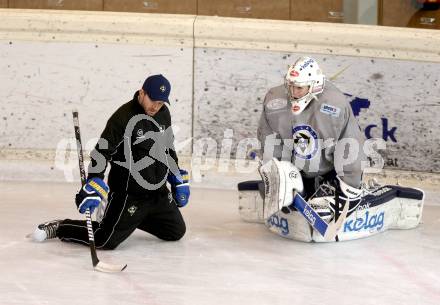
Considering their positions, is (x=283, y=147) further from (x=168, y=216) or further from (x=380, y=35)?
(x=380, y=35)

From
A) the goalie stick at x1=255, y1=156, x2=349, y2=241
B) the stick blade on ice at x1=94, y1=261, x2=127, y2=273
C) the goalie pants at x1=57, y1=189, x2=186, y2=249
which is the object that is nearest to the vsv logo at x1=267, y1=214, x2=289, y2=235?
the goalie stick at x1=255, y1=156, x2=349, y2=241

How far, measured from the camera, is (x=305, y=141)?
4594 millimetres

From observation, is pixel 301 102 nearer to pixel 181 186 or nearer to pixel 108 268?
pixel 181 186

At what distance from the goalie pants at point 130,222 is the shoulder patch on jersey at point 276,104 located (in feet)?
2.19

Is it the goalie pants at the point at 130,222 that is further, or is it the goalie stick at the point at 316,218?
the goalie stick at the point at 316,218

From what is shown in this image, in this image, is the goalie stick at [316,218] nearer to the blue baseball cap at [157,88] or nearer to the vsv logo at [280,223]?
the vsv logo at [280,223]

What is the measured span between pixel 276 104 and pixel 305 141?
0.23 m

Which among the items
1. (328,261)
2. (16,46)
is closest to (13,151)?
(16,46)

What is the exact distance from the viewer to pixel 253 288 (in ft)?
12.3

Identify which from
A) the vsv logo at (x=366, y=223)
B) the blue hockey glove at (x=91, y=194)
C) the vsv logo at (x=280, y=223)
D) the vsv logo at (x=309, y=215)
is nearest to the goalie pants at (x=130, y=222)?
the blue hockey glove at (x=91, y=194)

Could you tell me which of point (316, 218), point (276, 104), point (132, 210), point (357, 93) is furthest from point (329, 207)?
point (357, 93)

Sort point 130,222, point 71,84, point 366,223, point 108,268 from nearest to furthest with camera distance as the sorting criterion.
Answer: point 108,268 < point 130,222 < point 366,223 < point 71,84

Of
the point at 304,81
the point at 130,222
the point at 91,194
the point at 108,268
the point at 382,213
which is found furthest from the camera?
the point at 382,213

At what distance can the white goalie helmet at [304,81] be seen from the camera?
4473 millimetres
